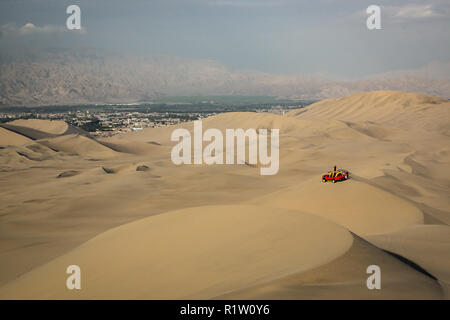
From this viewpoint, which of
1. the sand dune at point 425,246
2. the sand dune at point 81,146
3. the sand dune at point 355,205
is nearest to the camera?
the sand dune at point 425,246

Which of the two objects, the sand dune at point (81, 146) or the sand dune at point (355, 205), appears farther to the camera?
the sand dune at point (81, 146)

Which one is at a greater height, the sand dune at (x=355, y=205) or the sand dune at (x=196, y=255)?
the sand dune at (x=196, y=255)

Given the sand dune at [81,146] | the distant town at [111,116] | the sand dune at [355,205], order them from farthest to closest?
1. the distant town at [111,116]
2. the sand dune at [81,146]
3. the sand dune at [355,205]

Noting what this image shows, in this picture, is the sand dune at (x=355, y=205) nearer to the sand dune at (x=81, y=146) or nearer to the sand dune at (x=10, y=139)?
the sand dune at (x=81, y=146)

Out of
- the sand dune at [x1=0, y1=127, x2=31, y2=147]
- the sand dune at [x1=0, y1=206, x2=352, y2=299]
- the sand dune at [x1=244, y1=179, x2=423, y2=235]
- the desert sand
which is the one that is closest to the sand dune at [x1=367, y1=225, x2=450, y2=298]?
the desert sand

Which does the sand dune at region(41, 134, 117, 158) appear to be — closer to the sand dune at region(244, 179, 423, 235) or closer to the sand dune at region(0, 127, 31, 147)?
the sand dune at region(0, 127, 31, 147)

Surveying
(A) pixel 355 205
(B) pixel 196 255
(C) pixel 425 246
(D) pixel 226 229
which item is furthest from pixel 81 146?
(C) pixel 425 246

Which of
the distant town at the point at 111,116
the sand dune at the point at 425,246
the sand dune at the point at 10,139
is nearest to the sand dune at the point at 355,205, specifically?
the sand dune at the point at 425,246

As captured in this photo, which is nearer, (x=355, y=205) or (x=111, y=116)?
(x=355, y=205)

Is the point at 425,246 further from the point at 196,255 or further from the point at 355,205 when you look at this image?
the point at 196,255
